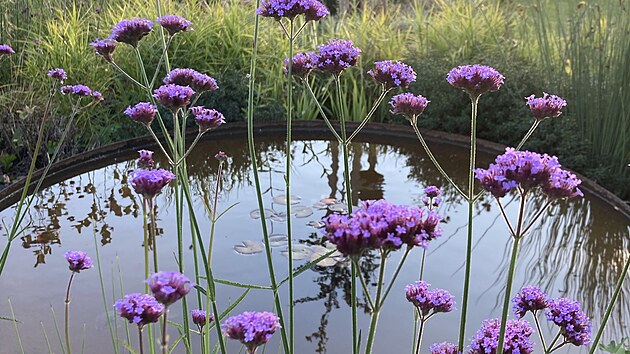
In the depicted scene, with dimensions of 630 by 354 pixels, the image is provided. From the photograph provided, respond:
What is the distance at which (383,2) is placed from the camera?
6.95 meters

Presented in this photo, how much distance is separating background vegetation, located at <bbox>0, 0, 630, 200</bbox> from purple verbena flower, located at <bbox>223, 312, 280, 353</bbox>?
3.32m

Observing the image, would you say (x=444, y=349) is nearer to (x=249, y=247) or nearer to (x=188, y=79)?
(x=188, y=79)

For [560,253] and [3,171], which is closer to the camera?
[560,253]

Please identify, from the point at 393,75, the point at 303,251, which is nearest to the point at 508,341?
the point at 393,75

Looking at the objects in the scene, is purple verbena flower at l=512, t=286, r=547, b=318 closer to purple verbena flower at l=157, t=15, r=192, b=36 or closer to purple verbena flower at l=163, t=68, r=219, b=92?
purple verbena flower at l=163, t=68, r=219, b=92

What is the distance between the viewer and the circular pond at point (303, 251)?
2449mm

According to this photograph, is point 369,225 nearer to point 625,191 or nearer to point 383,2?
point 625,191

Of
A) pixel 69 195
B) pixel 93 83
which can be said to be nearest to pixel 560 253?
pixel 69 195

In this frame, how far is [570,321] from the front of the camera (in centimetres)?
120

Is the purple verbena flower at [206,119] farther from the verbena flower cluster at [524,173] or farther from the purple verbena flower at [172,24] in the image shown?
the verbena flower cluster at [524,173]

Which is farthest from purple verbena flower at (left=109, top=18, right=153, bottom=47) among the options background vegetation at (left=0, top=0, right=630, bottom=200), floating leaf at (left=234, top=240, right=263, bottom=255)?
background vegetation at (left=0, top=0, right=630, bottom=200)

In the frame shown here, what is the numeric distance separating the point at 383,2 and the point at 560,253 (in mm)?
4476

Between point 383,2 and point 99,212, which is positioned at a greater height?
point 383,2

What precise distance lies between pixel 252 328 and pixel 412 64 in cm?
432
